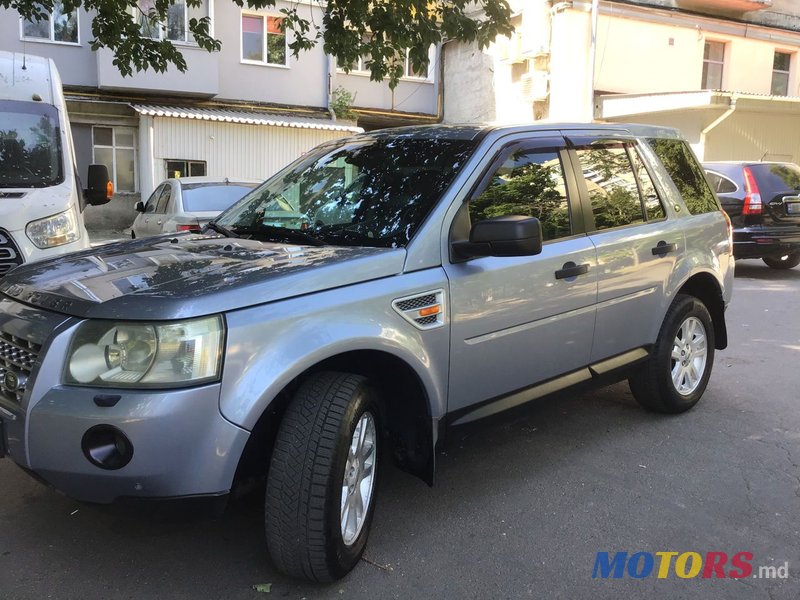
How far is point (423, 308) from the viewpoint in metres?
3.09

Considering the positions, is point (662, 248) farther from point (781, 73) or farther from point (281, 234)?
point (781, 73)

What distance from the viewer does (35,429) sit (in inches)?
99.4

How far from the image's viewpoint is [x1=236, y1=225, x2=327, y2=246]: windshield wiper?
3416 mm

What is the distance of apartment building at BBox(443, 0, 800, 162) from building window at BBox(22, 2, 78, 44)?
37.7ft

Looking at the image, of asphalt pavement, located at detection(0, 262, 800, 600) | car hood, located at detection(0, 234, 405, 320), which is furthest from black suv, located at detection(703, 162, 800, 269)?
car hood, located at detection(0, 234, 405, 320)

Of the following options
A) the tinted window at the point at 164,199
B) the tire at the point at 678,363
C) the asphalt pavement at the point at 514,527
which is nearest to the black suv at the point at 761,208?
the tire at the point at 678,363

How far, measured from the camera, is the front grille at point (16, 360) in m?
2.66

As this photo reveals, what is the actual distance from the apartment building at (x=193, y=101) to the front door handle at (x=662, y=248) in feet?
53.2

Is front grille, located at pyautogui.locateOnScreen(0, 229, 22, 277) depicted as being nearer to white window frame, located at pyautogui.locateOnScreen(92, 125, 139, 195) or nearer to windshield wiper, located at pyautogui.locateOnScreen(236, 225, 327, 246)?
windshield wiper, located at pyautogui.locateOnScreen(236, 225, 327, 246)

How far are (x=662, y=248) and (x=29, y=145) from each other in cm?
518

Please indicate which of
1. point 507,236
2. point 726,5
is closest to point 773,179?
point 507,236

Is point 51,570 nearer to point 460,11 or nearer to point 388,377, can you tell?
point 388,377

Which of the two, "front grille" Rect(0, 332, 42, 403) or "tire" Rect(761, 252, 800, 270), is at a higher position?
"front grille" Rect(0, 332, 42, 403)

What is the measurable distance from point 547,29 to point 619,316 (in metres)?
17.3
